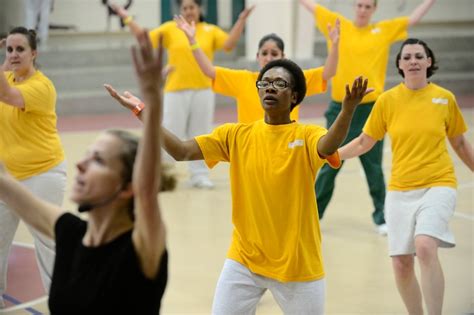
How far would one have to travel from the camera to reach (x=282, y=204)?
16.8 feet

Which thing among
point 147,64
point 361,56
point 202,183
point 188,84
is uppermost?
point 147,64

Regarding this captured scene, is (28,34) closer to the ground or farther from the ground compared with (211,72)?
farther from the ground

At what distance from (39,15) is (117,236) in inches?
567

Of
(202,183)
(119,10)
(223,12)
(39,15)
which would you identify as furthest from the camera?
(223,12)

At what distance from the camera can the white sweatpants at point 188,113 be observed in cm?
1121

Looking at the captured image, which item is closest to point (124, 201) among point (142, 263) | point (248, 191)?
point (142, 263)

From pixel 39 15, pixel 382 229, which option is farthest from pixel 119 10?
pixel 39 15

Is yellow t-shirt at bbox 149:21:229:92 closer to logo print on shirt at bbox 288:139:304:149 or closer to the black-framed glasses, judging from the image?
the black-framed glasses

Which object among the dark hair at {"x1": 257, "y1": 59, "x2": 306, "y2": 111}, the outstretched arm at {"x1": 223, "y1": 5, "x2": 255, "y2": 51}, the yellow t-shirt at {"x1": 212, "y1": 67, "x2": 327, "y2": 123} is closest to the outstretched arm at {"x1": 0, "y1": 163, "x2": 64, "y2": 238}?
the dark hair at {"x1": 257, "y1": 59, "x2": 306, "y2": 111}

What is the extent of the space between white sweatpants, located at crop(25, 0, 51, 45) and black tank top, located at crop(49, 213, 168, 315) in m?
14.0

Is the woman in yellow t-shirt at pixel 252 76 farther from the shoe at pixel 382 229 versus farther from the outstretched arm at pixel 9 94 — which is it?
the shoe at pixel 382 229

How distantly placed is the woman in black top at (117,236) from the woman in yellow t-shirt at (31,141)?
128 inches

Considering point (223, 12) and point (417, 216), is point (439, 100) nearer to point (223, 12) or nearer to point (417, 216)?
point (417, 216)

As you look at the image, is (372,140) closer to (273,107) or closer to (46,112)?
(273,107)
